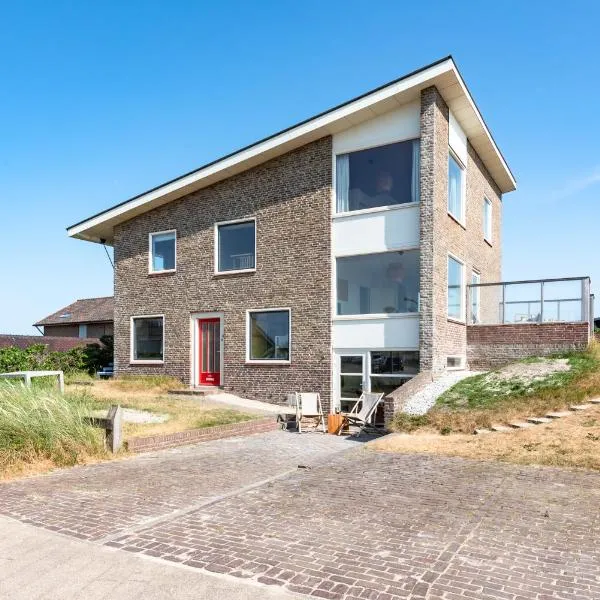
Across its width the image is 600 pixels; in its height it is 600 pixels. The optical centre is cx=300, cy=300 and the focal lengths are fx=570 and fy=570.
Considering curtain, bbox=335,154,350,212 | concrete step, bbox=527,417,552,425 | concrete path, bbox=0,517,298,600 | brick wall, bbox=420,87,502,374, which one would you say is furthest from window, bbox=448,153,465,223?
concrete path, bbox=0,517,298,600

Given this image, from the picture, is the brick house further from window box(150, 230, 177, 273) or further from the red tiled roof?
the red tiled roof

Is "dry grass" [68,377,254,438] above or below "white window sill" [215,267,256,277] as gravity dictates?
below

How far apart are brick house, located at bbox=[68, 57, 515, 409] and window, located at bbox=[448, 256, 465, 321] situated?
0.09 m

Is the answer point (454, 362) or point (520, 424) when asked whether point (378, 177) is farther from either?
point (520, 424)

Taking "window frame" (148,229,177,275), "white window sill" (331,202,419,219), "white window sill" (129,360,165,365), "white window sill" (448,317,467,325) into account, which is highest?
"white window sill" (331,202,419,219)

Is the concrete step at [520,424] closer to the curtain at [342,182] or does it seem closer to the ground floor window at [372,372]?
the ground floor window at [372,372]

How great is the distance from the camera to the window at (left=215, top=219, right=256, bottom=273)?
62.5ft

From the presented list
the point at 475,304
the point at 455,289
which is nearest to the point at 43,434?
the point at 455,289

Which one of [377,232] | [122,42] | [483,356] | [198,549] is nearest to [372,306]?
[377,232]

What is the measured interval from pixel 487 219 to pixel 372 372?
9137mm

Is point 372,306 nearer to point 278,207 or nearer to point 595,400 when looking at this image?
point 278,207

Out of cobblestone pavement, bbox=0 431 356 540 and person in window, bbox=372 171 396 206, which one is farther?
person in window, bbox=372 171 396 206

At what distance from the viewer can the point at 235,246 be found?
1941 centimetres

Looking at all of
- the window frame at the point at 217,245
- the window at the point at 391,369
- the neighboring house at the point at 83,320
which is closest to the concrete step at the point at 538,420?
the window at the point at 391,369
